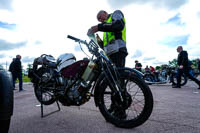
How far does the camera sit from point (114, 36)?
2.63 m

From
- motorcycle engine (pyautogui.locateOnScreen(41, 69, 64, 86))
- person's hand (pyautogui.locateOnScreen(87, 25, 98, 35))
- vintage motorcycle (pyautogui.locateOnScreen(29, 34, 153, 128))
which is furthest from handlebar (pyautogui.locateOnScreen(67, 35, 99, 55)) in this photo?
motorcycle engine (pyautogui.locateOnScreen(41, 69, 64, 86))

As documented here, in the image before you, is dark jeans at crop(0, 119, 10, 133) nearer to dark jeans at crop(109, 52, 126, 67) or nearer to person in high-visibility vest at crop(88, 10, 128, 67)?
person in high-visibility vest at crop(88, 10, 128, 67)

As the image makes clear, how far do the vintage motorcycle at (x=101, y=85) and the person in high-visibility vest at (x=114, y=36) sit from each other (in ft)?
0.46

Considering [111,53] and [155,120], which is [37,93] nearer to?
[111,53]

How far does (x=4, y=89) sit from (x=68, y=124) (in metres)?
1.15

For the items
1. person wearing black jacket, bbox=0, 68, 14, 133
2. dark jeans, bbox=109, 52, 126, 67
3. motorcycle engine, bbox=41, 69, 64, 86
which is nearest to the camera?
person wearing black jacket, bbox=0, 68, 14, 133

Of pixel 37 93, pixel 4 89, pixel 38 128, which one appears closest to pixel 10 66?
pixel 37 93

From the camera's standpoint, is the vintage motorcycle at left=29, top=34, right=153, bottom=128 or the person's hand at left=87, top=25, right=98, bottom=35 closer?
the vintage motorcycle at left=29, top=34, right=153, bottom=128

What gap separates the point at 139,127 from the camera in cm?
212

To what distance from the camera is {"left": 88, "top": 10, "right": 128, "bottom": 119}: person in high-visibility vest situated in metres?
2.38

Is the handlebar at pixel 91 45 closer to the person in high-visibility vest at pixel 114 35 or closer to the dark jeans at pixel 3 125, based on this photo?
the person in high-visibility vest at pixel 114 35

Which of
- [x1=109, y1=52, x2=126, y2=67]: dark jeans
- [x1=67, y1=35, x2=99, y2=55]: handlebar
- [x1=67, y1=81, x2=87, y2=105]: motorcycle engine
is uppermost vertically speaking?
[x1=67, y1=35, x2=99, y2=55]: handlebar

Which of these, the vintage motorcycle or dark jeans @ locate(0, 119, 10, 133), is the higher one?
the vintage motorcycle

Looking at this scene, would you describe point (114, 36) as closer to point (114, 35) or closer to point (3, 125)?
point (114, 35)
